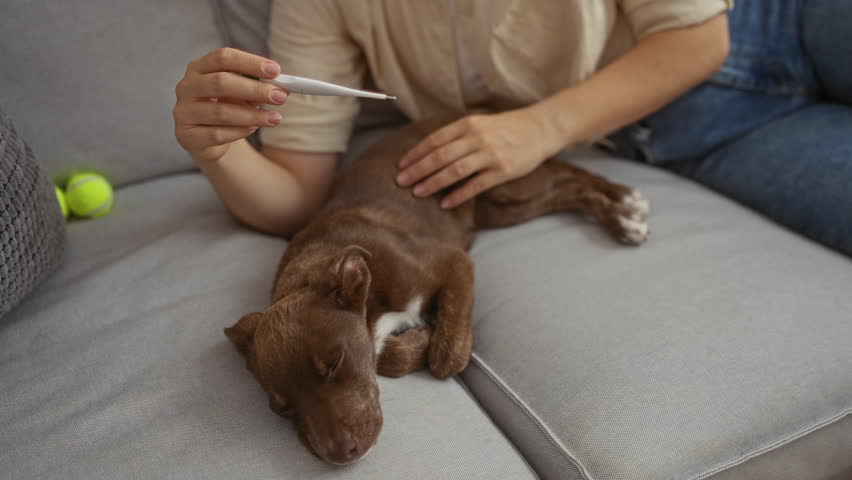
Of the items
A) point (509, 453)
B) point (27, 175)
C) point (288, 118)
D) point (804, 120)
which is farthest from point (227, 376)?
point (804, 120)

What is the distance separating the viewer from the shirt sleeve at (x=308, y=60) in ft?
7.14

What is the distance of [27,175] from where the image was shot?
168 cm

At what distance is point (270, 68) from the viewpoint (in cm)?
131

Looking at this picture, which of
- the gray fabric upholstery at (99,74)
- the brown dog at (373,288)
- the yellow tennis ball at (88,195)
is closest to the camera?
the brown dog at (373,288)

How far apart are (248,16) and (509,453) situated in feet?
6.69

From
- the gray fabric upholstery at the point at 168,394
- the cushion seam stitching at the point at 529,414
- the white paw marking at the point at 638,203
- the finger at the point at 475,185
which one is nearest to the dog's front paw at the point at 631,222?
the white paw marking at the point at 638,203

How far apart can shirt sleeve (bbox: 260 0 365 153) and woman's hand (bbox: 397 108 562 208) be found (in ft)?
1.39

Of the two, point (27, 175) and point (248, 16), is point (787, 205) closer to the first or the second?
point (248, 16)

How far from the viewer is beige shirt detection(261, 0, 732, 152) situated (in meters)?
2.07

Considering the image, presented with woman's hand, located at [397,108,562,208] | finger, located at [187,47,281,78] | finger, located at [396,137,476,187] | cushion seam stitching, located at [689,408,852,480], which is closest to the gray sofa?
cushion seam stitching, located at [689,408,852,480]

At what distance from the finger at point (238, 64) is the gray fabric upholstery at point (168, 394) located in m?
0.73

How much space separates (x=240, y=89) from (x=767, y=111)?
81.2 inches

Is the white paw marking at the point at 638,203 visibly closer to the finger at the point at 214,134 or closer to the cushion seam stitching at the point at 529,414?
the cushion seam stitching at the point at 529,414

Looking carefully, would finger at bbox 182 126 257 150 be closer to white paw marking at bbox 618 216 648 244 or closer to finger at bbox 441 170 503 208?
finger at bbox 441 170 503 208
